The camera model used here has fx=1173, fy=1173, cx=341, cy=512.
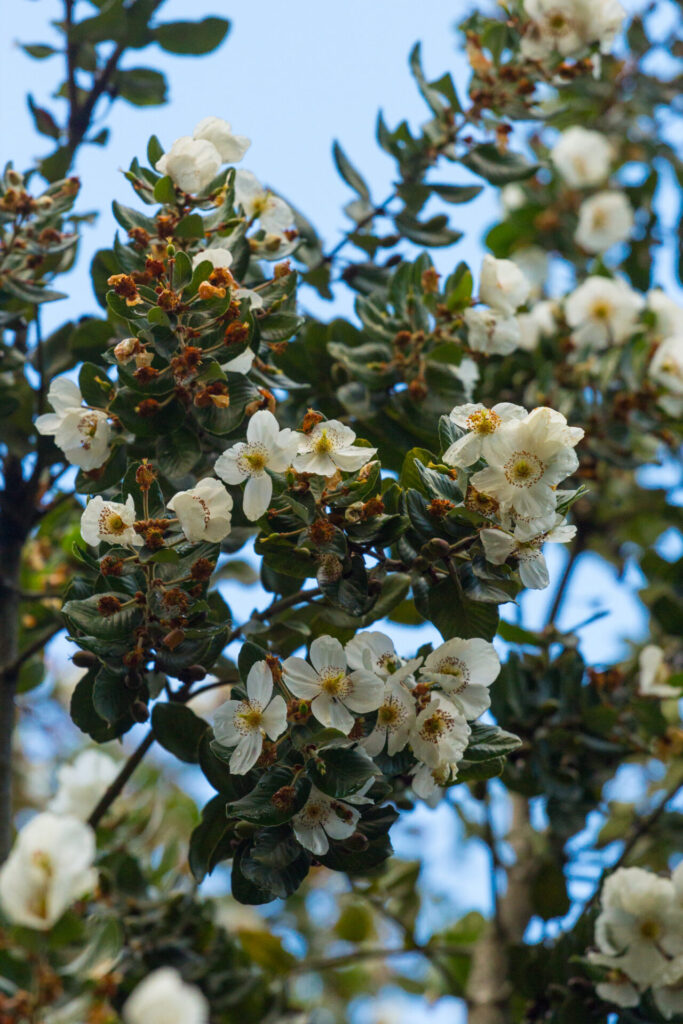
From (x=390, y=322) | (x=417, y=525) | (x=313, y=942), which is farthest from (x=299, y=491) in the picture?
(x=313, y=942)

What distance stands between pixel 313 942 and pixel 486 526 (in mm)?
3284

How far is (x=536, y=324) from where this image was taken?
313 centimetres

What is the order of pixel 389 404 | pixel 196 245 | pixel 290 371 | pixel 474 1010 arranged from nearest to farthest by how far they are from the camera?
1. pixel 196 245
2. pixel 389 404
3. pixel 290 371
4. pixel 474 1010

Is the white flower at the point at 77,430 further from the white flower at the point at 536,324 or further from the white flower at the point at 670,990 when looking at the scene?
the white flower at the point at 536,324

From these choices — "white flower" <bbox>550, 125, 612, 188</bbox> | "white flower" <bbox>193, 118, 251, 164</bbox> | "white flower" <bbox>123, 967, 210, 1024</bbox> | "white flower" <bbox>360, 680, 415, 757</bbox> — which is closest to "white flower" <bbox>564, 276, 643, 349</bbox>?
"white flower" <bbox>550, 125, 612, 188</bbox>

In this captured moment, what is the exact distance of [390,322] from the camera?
7.47 ft

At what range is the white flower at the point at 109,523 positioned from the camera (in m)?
1.61

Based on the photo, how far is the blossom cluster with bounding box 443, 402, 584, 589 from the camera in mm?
1532

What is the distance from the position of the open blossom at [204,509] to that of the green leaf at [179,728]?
14.4 inches

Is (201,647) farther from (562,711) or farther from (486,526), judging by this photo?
(562,711)

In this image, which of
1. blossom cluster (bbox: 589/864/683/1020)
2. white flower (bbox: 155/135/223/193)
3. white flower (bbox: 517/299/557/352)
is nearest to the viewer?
white flower (bbox: 155/135/223/193)

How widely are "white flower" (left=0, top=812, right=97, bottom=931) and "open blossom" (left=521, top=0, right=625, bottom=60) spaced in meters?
1.87

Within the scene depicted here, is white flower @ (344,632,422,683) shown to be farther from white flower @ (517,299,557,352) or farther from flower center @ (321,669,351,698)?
white flower @ (517,299,557,352)

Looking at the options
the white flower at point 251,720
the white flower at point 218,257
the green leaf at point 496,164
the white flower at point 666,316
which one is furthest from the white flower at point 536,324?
the white flower at point 251,720
